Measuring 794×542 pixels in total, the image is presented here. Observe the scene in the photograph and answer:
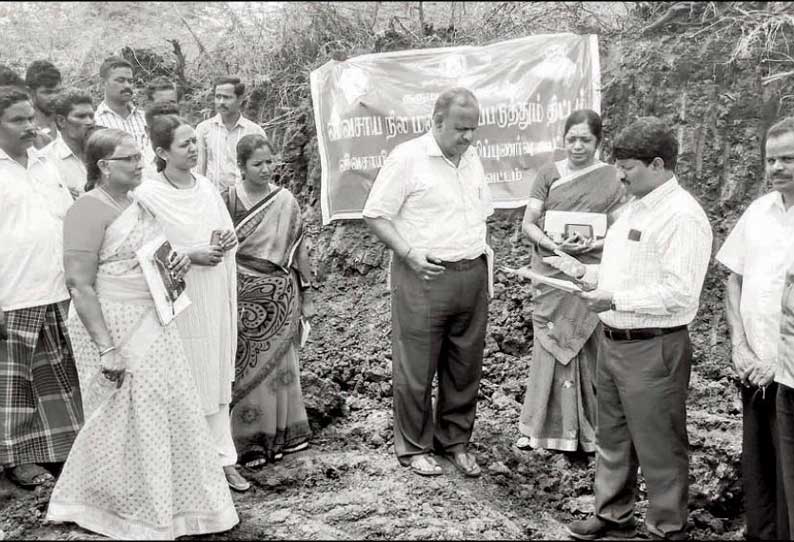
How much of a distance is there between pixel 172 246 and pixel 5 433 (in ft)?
3.99

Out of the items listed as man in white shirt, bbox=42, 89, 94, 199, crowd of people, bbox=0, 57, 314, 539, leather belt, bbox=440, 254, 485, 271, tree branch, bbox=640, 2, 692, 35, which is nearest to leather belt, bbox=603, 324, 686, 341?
leather belt, bbox=440, 254, 485, 271

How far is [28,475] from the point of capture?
12.8 feet

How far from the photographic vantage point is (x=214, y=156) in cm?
556

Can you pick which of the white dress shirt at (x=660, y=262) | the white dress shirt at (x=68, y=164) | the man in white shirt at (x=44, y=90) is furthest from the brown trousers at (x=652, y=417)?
the man in white shirt at (x=44, y=90)

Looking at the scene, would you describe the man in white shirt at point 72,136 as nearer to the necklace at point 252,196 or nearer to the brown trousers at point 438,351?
the necklace at point 252,196

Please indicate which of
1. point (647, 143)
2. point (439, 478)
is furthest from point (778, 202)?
point (439, 478)

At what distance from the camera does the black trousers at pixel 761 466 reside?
335cm

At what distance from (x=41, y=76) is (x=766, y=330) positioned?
13.1 ft

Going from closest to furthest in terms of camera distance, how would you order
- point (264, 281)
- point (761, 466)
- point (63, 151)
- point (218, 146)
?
1. point (761, 466)
2. point (264, 281)
3. point (63, 151)
4. point (218, 146)

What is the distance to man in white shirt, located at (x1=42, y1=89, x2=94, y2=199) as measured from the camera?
4.34 metres

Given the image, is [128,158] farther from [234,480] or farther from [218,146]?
[218,146]

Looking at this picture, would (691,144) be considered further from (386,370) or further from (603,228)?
(386,370)

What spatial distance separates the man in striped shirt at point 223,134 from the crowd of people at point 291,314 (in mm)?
579

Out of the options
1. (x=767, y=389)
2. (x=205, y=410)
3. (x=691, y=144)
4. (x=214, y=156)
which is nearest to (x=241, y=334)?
(x=205, y=410)
